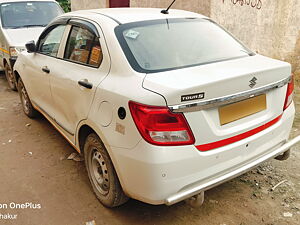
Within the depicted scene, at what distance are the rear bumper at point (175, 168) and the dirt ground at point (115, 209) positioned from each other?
555mm

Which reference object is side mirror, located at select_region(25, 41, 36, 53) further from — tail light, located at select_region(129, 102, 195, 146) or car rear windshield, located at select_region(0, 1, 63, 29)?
car rear windshield, located at select_region(0, 1, 63, 29)

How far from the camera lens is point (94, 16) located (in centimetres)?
291

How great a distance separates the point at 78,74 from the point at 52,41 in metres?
1.16

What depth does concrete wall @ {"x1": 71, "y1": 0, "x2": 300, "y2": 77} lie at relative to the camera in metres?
5.49

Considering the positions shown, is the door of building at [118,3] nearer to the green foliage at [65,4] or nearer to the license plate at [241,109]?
the license plate at [241,109]

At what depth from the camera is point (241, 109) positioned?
2.28 m

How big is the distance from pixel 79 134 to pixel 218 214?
152 cm

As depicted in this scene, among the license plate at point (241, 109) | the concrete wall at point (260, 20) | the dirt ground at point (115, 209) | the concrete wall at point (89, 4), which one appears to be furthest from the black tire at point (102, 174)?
the concrete wall at point (89, 4)

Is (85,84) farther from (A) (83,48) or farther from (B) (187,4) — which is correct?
(B) (187,4)

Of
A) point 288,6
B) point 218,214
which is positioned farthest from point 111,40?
point 288,6

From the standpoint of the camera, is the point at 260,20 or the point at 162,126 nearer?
the point at 162,126

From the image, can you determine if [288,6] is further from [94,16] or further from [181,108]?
[181,108]

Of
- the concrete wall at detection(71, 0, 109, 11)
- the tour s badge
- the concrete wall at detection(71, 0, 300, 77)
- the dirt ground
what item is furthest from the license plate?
the concrete wall at detection(71, 0, 109, 11)

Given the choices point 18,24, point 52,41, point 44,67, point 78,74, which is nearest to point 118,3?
point 18,24
